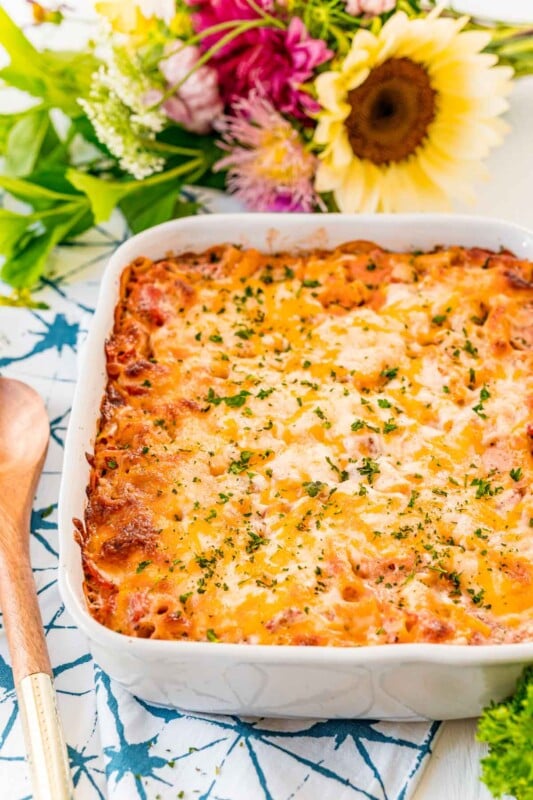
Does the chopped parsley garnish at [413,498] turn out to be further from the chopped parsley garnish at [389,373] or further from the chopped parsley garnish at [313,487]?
the chopped parsley garnish at [389,373]

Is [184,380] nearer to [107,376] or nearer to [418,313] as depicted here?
[107,376]

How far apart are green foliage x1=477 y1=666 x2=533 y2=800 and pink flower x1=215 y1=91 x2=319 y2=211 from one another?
1730mm

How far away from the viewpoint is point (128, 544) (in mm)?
2158

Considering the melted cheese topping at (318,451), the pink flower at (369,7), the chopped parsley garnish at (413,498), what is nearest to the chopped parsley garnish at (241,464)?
the melted cheese topping at (318,451)

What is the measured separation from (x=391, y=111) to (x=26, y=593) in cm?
172

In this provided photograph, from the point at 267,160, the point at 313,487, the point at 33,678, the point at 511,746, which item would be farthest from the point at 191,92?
the point at 511,746

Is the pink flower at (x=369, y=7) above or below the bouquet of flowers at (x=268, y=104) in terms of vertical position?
above

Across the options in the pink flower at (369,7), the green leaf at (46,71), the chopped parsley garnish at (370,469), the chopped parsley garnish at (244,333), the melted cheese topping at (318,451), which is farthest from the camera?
the green leaf at (46,71)

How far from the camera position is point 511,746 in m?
1.86

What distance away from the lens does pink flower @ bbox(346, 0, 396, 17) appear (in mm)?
3000

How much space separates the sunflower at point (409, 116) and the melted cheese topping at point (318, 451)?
0.31 metres

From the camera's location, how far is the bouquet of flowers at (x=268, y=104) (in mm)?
2957

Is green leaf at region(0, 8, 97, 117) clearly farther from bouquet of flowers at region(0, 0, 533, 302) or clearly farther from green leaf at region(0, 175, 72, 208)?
green leaf at region(0, 175, 72, 208)

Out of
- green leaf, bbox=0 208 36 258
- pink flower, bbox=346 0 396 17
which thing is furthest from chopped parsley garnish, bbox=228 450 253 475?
pink flower, bbox=346 0 396 17
